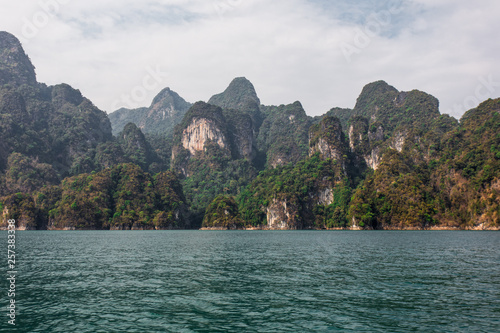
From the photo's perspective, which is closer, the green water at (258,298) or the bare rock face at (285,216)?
the green water at (258,298)

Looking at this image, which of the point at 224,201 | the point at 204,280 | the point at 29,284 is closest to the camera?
the point at 29,284

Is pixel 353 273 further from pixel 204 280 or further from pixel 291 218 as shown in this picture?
pixel 291 218

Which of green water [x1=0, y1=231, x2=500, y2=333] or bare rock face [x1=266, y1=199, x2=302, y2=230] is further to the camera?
bare rock face [x1=266, y1=199, x2=302, y2=230]

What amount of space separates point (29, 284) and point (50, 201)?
170 metres

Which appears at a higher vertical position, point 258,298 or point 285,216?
point 258,298

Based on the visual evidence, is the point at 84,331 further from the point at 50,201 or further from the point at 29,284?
the point at 50,201

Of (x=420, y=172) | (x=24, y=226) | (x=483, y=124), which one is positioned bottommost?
(x=24, y=226)

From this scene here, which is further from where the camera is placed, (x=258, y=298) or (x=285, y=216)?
(x=285, y=216)

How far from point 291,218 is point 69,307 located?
179 metres

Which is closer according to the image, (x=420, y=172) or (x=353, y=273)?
(x=353, y=273)

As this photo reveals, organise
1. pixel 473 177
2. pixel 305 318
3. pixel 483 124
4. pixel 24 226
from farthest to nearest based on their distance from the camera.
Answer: pixel 483 124, pixel 24 226, pixel 473 177, pixel 305 318

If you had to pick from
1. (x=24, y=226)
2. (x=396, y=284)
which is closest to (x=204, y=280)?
(x=396, y=284)

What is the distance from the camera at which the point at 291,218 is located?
642 feet

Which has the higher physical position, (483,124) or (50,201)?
(483,124)
